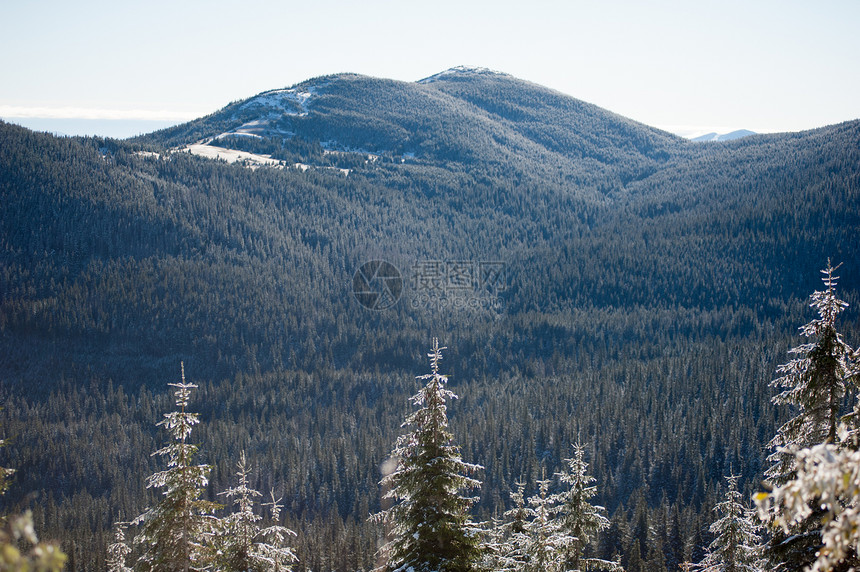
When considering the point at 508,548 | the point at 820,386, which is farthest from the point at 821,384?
the point at 508,548

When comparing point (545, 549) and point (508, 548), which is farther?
point (508, 548)

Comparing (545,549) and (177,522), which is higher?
(177,522)

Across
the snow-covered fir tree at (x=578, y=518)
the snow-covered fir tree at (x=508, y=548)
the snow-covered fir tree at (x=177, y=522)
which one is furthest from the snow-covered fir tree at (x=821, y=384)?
the snow-covered fir tree at (x=177, y=522)

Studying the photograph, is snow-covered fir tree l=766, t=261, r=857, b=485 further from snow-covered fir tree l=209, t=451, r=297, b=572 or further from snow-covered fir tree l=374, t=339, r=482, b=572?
snow-covered fir tree l=209, t=451, r=297, b=572

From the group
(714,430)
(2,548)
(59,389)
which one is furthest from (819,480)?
(59,389)

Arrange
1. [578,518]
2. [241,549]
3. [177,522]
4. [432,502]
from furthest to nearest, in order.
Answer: [578,518] < [241,549] < [177,522] < [432,502]

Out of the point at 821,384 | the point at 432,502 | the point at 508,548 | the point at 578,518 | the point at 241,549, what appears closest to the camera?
the point at 821,384

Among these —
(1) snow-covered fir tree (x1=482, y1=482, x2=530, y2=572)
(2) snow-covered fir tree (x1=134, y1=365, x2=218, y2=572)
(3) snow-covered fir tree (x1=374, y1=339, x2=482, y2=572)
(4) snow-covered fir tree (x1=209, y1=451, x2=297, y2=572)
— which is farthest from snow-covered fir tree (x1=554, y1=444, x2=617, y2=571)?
(2) snow-covered fir tree (x1=134, y1=365, x2=218, y2=572)

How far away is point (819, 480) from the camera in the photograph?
6918 mm

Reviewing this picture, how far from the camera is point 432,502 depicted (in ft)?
56.3

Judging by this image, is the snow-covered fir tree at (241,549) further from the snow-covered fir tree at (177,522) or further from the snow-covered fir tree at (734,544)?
the snow-covered fir tree at (734,544)

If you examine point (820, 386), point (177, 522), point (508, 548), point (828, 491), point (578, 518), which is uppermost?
point (828, 491)

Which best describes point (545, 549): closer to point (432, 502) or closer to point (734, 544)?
point (432, 502)

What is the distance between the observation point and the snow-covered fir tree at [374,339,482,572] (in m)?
16.9
